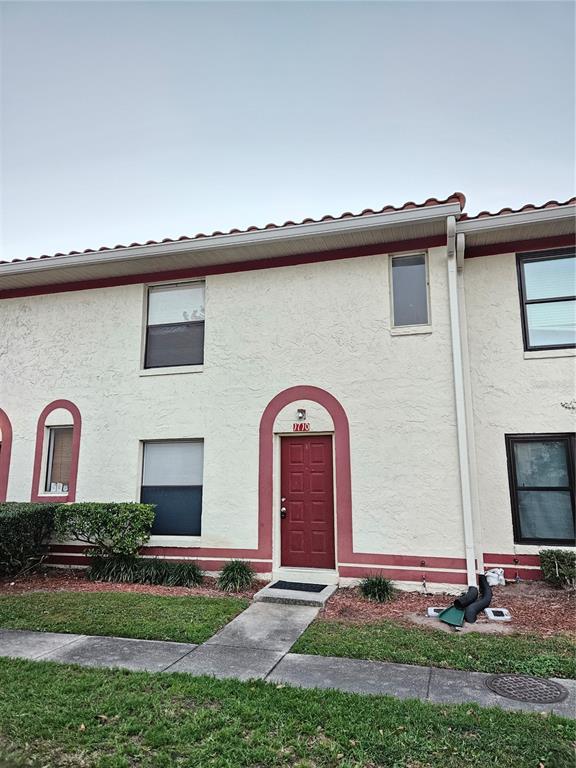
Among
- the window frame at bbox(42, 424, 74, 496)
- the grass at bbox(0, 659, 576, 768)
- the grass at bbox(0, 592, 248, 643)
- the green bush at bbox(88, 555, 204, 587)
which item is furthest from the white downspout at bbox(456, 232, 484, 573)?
the window frame at bbox(42, 424, 74, 496)

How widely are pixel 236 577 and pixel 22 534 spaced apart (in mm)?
3779

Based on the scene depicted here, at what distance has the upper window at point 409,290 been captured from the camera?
8562mm

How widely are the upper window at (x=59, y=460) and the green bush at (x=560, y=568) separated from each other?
8864mm

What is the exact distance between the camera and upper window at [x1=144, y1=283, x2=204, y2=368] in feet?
32.1

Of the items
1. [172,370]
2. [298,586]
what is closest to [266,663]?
[298,586]

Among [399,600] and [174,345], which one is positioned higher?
[174,345]

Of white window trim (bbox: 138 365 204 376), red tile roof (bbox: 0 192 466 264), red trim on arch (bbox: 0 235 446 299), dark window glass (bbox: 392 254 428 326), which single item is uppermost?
red tile roof (bbox: 0 192 466 264)

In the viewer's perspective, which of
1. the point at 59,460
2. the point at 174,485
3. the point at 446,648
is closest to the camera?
the point at 446,648

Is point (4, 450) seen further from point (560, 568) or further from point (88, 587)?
point (560, 568)

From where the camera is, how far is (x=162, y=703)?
3920 mm

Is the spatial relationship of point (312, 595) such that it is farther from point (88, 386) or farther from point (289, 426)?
point (88, 386)

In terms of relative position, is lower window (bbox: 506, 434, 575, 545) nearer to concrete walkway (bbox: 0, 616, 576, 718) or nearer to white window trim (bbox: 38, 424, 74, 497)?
concrete walkway (bbox: 0, 616, 576, 718)

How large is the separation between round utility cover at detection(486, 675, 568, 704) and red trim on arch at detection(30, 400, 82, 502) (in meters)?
8.07

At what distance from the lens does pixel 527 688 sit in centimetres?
430
